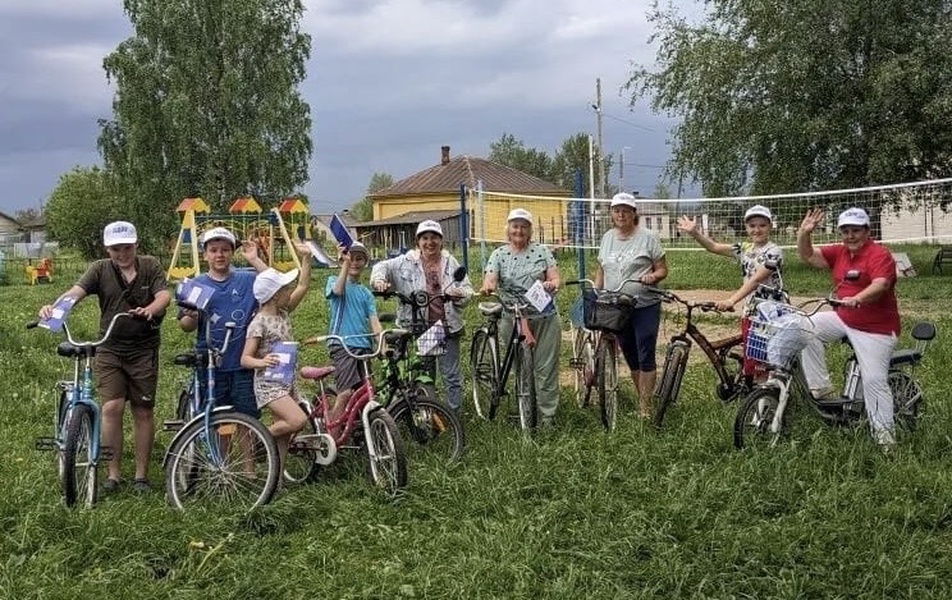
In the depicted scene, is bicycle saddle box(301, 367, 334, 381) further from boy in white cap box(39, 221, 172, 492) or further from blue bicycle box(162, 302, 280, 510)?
boy in white cap box(39, 221, 172, 492)

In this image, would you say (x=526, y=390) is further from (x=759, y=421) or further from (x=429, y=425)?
(x=759, y=421)

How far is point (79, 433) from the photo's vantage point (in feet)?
14.9

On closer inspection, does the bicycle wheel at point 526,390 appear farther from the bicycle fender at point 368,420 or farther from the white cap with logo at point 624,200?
the bicycle fender at point 368,420

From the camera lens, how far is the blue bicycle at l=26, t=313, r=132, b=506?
4.44 meters

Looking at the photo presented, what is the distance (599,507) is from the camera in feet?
14.2

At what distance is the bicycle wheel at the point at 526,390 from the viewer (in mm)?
5812

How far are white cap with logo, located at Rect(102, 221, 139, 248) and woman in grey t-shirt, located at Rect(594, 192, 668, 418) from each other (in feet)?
9.76

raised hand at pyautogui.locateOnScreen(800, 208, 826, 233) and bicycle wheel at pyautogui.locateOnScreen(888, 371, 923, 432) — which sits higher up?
raised hand at pyautogui.locateOnScreen(800, 208, 826, 233)

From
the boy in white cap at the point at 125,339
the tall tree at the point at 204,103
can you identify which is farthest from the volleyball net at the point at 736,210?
the tall tree at the point at 204,103

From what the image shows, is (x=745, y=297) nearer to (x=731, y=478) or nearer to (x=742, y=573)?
(x=731, y=478)

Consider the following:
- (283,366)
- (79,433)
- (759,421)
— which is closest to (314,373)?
(283,366)

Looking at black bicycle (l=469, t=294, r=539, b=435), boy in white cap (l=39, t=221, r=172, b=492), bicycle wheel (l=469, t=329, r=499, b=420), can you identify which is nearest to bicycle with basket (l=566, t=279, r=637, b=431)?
black bicycle (l=469, t=294, r=539, b=435)

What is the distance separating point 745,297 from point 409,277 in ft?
7.14

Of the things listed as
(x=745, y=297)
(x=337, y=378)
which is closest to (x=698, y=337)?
(x=745, y=297)
